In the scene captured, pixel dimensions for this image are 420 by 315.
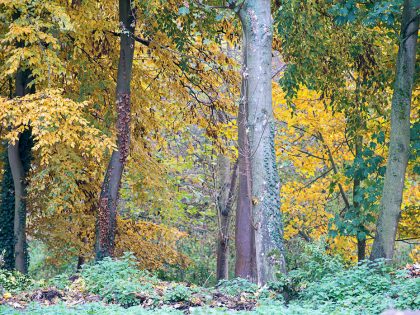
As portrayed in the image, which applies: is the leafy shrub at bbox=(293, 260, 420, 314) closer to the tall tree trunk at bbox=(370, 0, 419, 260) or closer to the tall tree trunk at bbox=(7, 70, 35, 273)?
the tall tree trunk at bbox=(370, 0, 419, 260)

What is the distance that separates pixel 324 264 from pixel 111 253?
18.0 feet

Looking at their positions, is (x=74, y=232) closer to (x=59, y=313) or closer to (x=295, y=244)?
(x=295, y=244)

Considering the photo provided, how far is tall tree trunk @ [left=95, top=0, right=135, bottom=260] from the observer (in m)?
13.5

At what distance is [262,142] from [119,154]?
403 cm

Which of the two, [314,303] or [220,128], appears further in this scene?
[220,128]

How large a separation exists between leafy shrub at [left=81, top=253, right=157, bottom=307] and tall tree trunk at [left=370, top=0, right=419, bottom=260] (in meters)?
3.80

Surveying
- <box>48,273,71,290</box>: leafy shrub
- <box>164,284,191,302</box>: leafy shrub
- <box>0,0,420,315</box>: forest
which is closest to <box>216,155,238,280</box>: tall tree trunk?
<box>0,0,420,315</box>: forest

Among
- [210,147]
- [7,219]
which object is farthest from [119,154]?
[210,147]

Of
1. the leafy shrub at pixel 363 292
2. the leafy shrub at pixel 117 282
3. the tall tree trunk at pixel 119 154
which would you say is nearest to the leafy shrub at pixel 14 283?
the leafy shrub at pixel 117 282

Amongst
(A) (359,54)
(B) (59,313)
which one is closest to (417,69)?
(A) (359,54)

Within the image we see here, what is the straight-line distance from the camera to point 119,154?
13.8 meters

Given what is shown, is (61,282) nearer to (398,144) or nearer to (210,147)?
(398,144)

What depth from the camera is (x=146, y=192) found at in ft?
54.7

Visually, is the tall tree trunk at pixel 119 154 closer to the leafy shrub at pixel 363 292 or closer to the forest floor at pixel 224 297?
the forest floor at pixel 224 297
